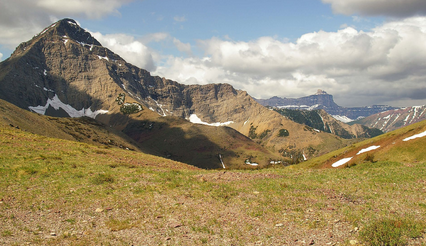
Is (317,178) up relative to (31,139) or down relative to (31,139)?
down

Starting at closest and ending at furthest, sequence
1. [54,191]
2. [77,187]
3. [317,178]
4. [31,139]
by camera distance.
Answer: [54,191], [77,187], [317,178], [31,139]

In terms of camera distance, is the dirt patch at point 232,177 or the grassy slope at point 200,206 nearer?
the grassy slope at point 200,206

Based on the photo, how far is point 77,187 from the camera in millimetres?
20906

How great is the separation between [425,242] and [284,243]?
567 cm

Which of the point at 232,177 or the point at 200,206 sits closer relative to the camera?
the point at 200,206

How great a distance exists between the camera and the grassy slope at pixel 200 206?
1325 cm

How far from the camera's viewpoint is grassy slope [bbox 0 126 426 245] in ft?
43.5

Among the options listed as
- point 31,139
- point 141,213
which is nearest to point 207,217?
point 141,213

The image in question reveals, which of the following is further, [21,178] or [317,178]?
[317,178]

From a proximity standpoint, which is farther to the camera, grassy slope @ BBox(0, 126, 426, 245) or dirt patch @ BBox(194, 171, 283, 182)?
dirt patch @ BBox(194, 171, 283, 182)

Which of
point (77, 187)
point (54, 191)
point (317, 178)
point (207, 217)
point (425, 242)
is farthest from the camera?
point (317, 178)

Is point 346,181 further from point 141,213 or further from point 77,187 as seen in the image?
point 77,187

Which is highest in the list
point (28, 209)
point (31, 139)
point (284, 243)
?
point (31, 139)

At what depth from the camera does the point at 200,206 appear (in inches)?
682
